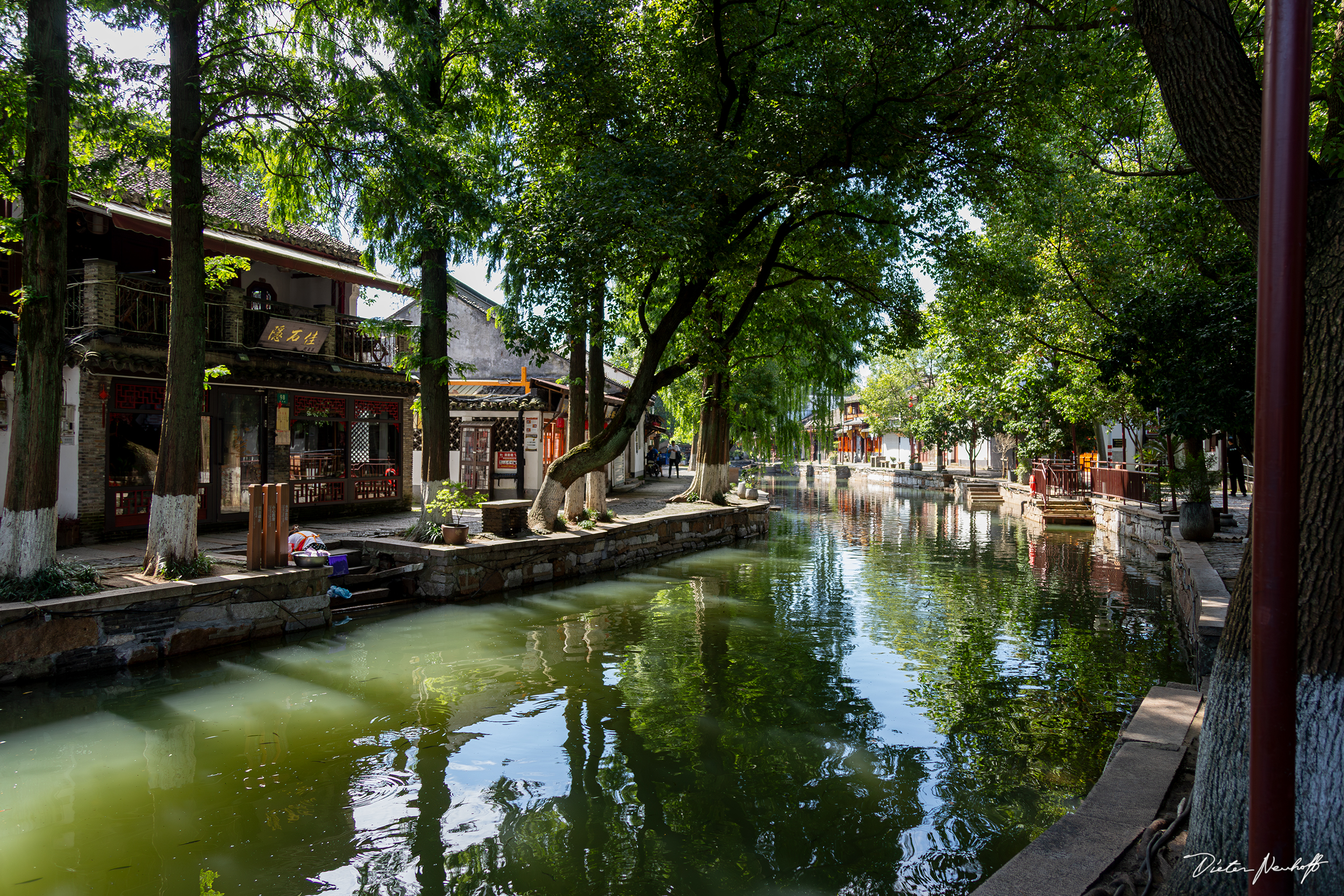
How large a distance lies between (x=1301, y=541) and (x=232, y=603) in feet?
30.2

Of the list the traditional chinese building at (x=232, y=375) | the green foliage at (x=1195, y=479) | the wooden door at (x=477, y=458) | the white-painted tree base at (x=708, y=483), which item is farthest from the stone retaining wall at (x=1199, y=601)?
the wooden door at (x=477, y=458)

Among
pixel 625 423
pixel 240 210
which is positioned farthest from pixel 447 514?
pixel 240 210

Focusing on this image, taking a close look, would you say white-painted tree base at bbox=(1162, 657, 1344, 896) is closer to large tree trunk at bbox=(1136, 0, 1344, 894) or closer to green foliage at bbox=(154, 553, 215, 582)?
large tree trunk at bbox=(1136, 0, 1344, 894)

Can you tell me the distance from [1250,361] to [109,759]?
11.9 m

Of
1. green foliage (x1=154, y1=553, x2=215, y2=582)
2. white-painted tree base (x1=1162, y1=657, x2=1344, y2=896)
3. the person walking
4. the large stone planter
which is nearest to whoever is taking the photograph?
white-painted tree base (x1=1162, y1=657, x2=1344, y2=896)

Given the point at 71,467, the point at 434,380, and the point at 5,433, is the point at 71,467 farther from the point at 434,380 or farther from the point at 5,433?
the point at 434,380

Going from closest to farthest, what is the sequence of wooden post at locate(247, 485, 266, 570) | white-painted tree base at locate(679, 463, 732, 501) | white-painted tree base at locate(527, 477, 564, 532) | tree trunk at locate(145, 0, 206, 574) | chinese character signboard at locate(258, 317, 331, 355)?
tree trunk at locate(145, 0, 206, 574) < wooden post at locate(247, 485, 266, 570) < white-painted tree base at locate(527, 477, 564, 532) < chinese character signboard at locate(258, 317, 331, 355) < white-painted tree base at locate(679, 463, 732, 501)

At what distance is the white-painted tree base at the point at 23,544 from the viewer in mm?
7492

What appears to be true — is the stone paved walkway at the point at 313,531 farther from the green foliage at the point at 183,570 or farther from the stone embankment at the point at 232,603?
the stone embankment at the point at 232,603

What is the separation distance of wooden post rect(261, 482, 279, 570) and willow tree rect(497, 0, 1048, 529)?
4.21 m

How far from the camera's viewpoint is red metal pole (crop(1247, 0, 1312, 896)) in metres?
2.23

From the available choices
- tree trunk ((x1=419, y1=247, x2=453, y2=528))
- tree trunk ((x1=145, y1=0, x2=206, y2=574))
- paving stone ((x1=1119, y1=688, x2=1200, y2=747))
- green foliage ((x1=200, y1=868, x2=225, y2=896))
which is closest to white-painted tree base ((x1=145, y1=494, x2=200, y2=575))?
tree trunk ((x1=145, y1=0, x2=206, y2=574))

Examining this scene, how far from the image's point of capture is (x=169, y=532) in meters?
8.65

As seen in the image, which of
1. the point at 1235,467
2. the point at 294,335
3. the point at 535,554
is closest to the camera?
the point at 535,554
